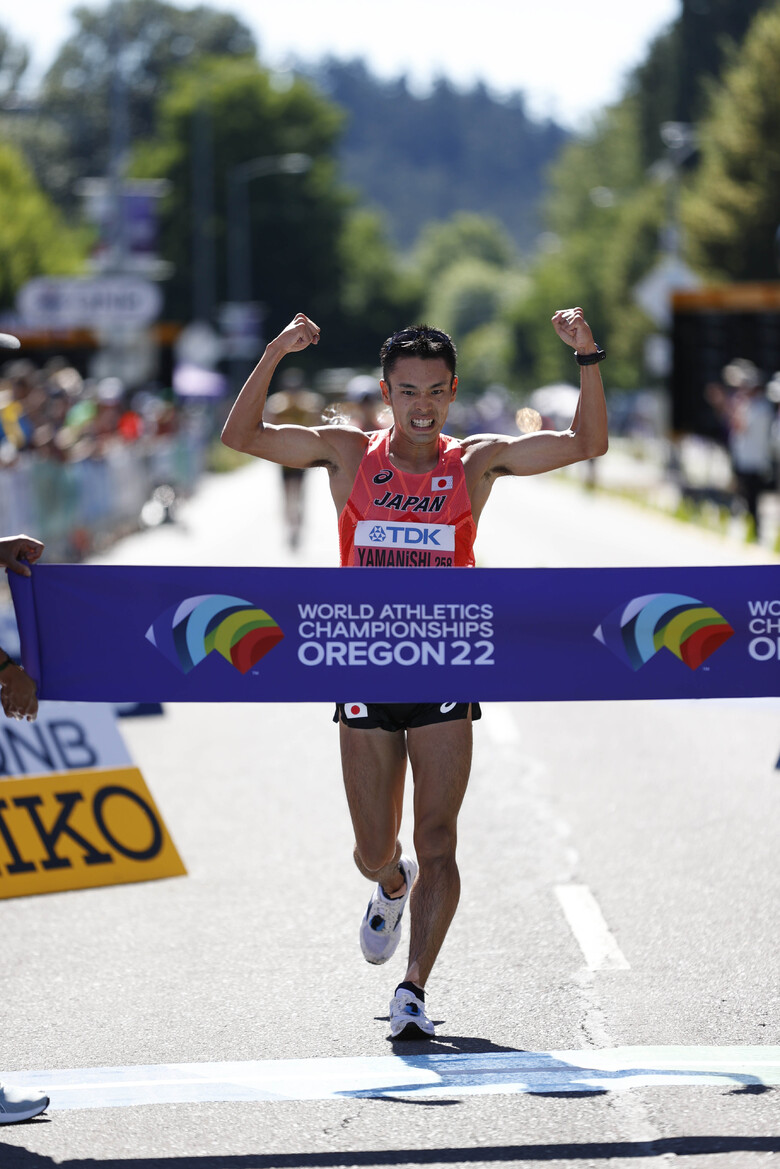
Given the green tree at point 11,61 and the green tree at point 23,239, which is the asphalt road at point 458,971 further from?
the green tree at point 11,61

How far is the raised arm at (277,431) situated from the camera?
18.1 ft

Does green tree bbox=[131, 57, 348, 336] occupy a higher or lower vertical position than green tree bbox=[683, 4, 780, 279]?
higher

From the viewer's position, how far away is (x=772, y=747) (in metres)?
11.0

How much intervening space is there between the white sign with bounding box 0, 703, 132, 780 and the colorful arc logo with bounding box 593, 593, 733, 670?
240 centimetres

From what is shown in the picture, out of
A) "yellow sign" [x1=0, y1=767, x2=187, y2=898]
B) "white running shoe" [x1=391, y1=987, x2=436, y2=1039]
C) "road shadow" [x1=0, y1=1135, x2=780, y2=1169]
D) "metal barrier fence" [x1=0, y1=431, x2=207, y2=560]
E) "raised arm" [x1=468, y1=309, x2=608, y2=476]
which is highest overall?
"metal barrier fence" [x1=0, y1=431, x2=207, y2=560]

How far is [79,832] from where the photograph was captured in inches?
291

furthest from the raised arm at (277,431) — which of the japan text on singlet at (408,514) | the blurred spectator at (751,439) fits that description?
the blurred spectator at (751,439)

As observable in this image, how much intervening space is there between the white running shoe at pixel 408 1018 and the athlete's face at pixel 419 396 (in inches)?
62.6

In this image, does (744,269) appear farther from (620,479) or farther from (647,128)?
(647,128)

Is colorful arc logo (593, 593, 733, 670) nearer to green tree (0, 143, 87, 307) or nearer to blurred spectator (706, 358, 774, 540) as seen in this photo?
blurred spectator (706, 358, 774, 540)

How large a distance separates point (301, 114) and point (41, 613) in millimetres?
87284

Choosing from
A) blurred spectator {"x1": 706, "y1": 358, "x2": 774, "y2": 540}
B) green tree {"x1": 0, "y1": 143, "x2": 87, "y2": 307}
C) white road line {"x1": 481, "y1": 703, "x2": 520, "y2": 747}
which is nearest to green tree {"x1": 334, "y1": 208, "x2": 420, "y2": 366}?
green tree {"x1": 0, "y1": 143, "x2": 87, "y2": 307}

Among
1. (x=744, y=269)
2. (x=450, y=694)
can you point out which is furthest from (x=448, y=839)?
(x=744, y=269)

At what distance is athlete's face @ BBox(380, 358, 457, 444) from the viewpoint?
5.62 m
